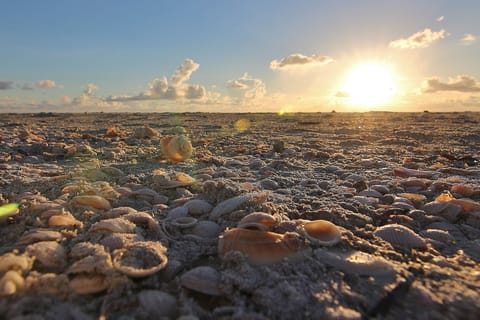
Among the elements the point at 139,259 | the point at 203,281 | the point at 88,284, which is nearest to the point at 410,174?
the point at 203,281

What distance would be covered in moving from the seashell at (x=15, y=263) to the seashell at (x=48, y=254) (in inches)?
2.3

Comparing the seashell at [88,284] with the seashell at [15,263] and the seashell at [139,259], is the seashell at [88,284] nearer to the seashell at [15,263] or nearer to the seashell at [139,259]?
the seashell at [139,259]

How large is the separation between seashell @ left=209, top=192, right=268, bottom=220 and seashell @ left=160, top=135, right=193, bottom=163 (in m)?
2.52

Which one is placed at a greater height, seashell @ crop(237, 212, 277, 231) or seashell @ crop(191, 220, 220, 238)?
seashell @ crop(237, 212, 277, 231)

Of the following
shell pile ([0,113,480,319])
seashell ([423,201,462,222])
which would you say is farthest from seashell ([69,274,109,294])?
seashell ([423,201,462,222])

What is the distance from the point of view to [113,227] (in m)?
2.02

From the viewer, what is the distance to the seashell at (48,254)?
5.48 feet

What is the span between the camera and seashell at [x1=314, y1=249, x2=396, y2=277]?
1704 millimetres

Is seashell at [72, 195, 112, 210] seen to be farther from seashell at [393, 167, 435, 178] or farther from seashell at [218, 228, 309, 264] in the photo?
seashell at [393, 167, 435, 178]

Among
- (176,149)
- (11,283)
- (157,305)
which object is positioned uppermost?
(176,149)

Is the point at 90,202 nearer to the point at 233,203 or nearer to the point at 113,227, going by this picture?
the point at 113,227

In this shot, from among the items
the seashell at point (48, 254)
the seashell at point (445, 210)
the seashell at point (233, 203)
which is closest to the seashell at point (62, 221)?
the seashell at point (48, 254)

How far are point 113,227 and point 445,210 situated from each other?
2.52m

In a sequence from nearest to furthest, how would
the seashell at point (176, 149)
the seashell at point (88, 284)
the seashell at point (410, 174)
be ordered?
the seashell at point (88, 284) → the seashell at point (410, 174) → the seashell at point (176, 149)
